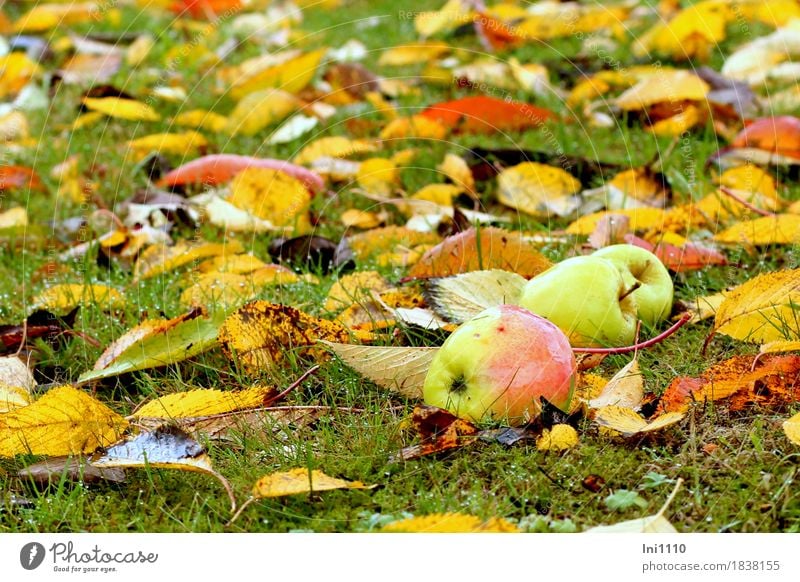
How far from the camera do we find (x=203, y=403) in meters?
1.80

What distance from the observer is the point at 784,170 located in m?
3.05

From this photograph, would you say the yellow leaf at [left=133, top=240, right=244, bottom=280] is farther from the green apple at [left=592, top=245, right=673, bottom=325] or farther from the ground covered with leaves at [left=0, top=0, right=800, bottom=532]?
the green apple at [left=592, top=245, right=673, bottom=325]

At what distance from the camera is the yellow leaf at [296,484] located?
151 centimetres

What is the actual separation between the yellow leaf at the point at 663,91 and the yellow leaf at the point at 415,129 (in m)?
0.65

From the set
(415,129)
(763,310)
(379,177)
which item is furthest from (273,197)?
(763,310)

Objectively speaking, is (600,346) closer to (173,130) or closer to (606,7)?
(173,130)

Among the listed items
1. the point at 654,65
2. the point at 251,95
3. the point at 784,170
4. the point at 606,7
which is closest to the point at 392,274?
the point at 784,170

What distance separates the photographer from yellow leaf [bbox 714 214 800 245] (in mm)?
2492

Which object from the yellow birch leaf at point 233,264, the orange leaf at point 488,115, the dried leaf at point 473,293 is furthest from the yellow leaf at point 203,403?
the orange leaf at point 488,115

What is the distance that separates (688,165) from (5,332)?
78.4 inches

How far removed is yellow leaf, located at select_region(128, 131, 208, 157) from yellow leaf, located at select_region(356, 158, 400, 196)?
0.71 meters

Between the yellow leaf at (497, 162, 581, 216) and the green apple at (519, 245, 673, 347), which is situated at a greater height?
the green apple at (519, 245, 673, 347)

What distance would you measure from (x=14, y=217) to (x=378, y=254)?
1.21 m
